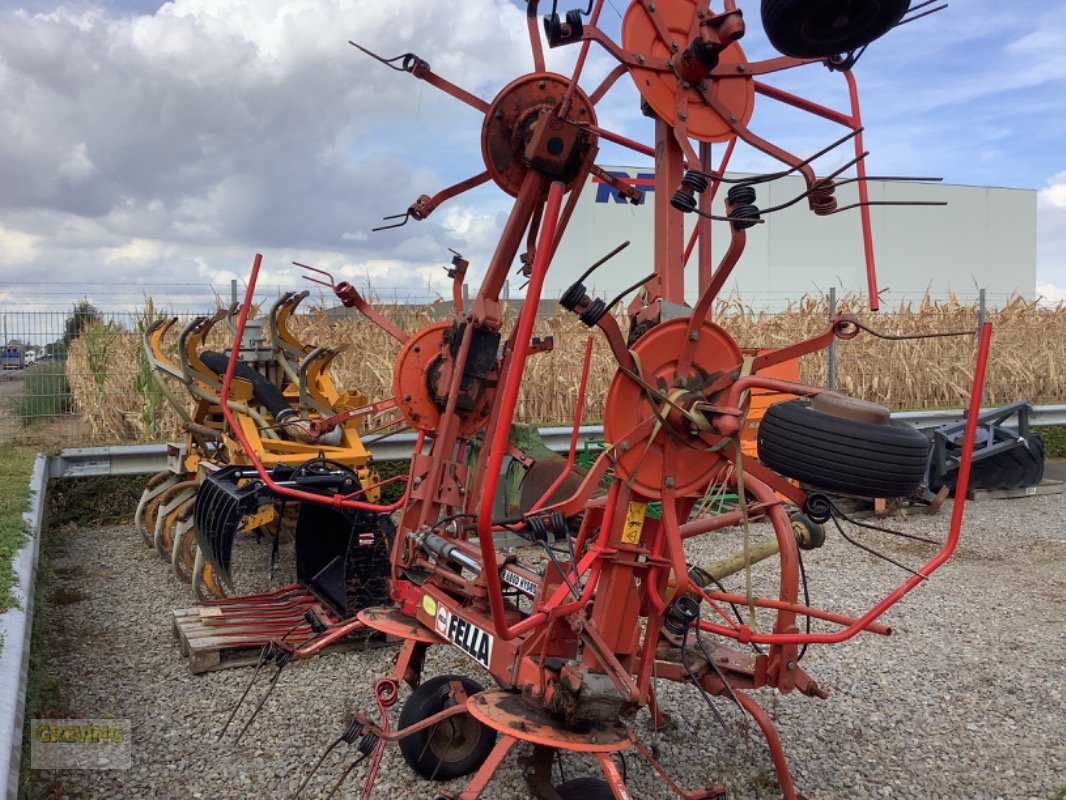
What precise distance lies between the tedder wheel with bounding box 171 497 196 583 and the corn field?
3.39 m

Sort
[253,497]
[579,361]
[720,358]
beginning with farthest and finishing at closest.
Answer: [579,361] → [253,497] → [720,358]

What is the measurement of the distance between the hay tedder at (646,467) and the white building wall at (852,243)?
1653cm

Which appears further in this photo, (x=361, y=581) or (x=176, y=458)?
(x=176, y=458)

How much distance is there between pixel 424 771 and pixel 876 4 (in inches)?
128

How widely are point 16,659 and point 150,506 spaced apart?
13.7 feet

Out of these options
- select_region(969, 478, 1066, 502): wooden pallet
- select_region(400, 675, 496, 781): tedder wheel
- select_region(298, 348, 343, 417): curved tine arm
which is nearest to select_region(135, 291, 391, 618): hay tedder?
select_region(298, 348, 343, 417): curved tine arm

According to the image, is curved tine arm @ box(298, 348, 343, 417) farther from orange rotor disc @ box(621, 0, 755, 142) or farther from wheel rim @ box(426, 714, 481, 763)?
orange rotor disc @ box(621, 0, 755, 142)

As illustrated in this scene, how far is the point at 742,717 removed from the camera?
4.19 meters

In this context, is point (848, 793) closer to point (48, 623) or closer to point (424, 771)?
point (424, 771)

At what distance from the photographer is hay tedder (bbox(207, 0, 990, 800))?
9.25 feet

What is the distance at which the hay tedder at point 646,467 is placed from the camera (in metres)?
2.82

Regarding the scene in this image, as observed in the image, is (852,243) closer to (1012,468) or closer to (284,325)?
(1012,468)

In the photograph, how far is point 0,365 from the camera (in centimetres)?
1351

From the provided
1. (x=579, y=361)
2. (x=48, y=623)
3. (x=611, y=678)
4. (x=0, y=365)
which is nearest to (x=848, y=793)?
(x=611, y=678)
